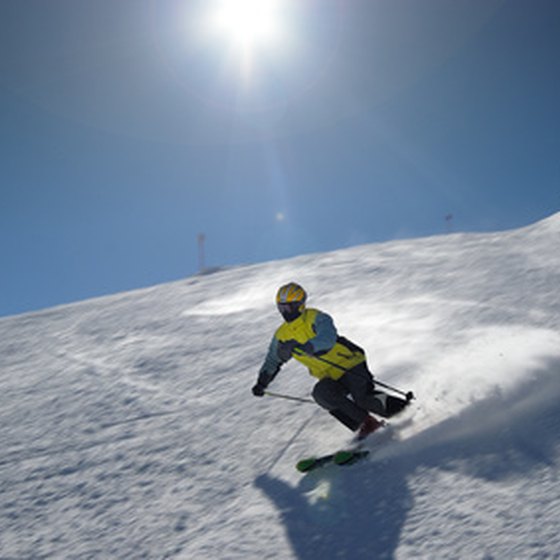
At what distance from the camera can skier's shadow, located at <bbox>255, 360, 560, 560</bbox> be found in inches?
131

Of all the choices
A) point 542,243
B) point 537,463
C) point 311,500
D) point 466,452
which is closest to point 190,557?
point 311,500

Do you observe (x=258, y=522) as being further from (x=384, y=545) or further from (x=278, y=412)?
(x=278, y=412)

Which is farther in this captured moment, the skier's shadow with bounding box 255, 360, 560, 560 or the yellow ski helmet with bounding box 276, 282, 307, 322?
the yellow ski helmet with bounding box 276, 282, 307, 322

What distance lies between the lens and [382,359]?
634 centimetres

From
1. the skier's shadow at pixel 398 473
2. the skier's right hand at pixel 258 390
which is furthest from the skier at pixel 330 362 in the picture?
the skier's shadow at pixel 398 473

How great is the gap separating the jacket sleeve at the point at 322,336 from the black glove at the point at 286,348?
0.17 m

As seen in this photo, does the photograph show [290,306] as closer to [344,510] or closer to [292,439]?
[292,439]

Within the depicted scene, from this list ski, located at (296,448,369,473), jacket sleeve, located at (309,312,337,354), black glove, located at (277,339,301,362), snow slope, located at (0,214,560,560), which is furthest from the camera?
black glove, located at (277,339,301,362)

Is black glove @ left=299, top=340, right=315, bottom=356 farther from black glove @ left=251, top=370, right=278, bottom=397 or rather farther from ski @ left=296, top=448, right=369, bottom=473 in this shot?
ski @ left=296, top=448, right=369, bottom=473

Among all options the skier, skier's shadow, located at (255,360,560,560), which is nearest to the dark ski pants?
the skier

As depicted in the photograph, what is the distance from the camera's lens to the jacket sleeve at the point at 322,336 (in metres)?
4.80

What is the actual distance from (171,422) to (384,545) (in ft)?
10.7

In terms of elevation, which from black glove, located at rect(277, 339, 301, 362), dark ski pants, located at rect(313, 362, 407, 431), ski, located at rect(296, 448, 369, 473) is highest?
black glove, located at rect(277, 339, 301, 362)

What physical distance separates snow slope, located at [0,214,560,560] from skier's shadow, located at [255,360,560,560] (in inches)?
0.6
